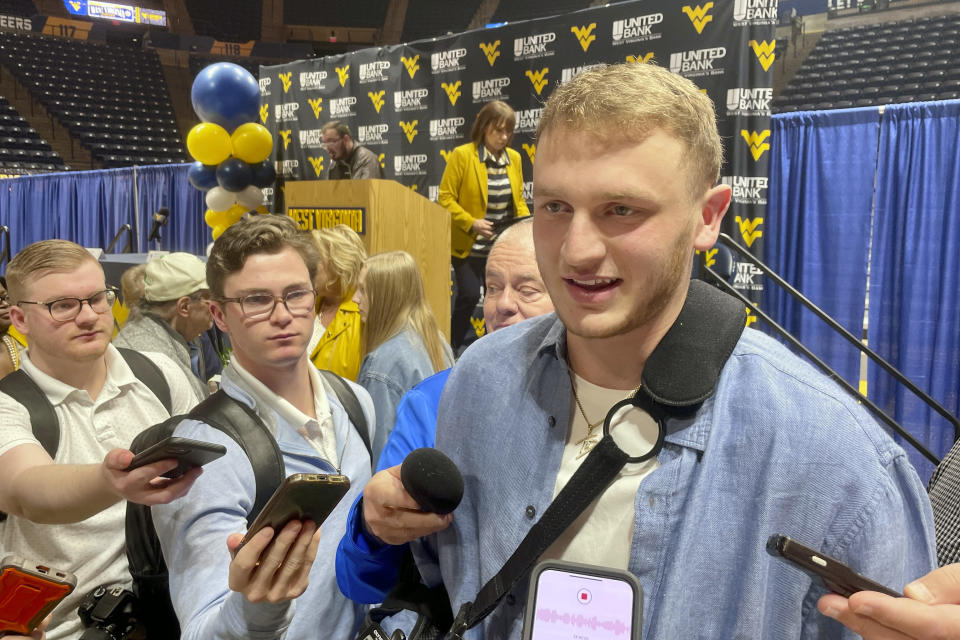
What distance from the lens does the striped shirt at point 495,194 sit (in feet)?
20.3

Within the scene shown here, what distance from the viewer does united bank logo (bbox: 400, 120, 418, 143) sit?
25.7 ft

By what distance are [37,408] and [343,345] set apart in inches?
56.7

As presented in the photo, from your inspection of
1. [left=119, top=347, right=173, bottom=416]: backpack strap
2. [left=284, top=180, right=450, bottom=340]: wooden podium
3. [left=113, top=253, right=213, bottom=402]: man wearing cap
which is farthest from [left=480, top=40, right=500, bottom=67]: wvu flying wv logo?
[left=119, top=347, right=173, bottom=416]: backpack strap

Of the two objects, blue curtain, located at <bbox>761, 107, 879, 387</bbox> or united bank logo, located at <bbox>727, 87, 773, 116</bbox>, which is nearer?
united bank logo, located at <bbox>727, 87, 773, 116</bbox>

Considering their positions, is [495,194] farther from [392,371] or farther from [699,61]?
[392,371]

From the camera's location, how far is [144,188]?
13.4m

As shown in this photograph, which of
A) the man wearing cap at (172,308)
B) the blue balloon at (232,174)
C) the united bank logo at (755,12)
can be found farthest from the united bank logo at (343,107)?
the man wearing cap at (172,308)

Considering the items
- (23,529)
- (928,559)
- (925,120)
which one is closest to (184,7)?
(925,120)

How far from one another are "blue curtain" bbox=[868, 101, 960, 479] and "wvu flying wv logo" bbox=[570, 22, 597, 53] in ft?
7.86

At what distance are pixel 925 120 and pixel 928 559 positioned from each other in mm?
5548

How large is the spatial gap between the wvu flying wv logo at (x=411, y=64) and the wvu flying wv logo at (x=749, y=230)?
13.0 ft

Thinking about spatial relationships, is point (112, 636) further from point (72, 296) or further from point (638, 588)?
point (638, 588)

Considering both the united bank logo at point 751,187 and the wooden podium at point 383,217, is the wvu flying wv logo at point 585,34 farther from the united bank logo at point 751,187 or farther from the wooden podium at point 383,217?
the wooden podium at point 383,217

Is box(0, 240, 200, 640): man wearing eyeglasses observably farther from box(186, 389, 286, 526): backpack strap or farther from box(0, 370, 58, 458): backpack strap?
box(186, 389, 286, 526): backpack strap
